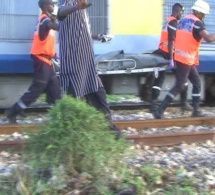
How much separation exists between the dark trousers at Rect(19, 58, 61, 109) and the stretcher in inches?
51.0

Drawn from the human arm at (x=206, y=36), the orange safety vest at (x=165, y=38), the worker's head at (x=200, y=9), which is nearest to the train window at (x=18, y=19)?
the orange safety vest at (x=165, y=38)

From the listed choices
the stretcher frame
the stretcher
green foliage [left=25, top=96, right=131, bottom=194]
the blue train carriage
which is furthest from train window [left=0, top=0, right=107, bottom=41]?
green foliage [left=25, top=96, right=131, bottom=194]

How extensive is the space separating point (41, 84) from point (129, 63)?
198 centimetres

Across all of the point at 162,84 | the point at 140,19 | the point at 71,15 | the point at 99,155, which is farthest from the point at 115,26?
the point at 99,155

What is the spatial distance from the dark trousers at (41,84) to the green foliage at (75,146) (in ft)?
11.1

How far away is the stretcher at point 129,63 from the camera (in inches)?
379

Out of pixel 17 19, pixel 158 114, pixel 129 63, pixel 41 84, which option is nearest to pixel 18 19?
pixel 17 19

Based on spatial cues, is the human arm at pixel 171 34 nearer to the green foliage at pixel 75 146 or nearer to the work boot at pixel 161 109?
the work boot at pixel 161 109

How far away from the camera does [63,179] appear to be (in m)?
4.66

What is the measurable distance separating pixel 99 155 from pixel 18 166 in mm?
625

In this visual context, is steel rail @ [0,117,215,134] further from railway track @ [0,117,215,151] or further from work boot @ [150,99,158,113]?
work boot @ [150,99,158,113]

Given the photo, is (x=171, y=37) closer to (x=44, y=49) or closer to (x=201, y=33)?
(x=201, y=33)

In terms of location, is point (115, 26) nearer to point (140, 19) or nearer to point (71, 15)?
point (140, 19)

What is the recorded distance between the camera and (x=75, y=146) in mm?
4734
